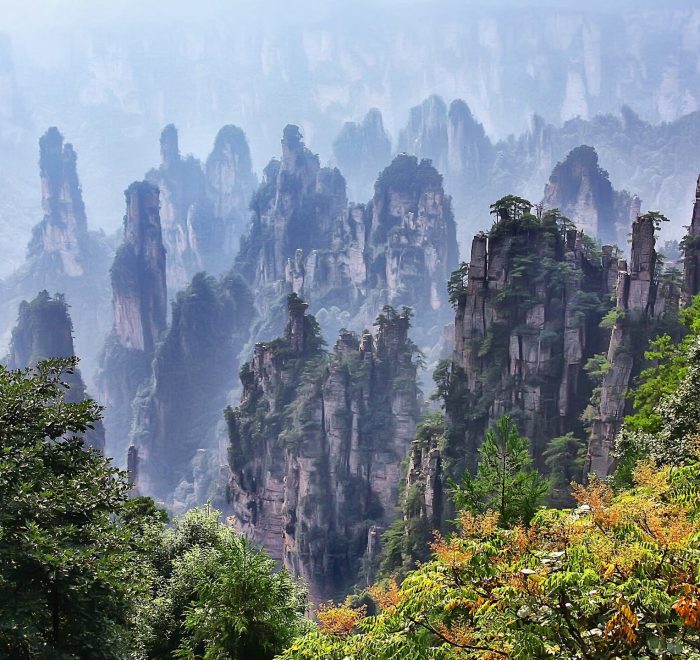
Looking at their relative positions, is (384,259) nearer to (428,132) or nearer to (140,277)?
(140,277)

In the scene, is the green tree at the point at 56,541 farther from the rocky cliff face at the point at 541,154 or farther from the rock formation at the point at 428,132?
the rock formation at the point at 428,132

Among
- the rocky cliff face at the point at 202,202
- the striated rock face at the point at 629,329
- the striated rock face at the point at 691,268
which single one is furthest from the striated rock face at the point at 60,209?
the striated rock face at the point at 691,268

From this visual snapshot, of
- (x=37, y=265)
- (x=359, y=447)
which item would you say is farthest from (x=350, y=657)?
(x=37, y=265)

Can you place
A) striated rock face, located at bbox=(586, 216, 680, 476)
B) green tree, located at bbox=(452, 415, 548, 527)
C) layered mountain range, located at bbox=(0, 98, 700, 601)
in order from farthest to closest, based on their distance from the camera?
1. layered mountain range, located at bbox=(0, 98, 700, 601)
2. striated rock face, located at bbox=(586, 216, 680, 476)
3. green tree, located at bbox=(452, 415, 548, 527)

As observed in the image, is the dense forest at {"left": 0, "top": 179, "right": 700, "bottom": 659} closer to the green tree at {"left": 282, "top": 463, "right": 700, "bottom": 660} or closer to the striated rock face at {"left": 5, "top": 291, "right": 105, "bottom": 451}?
the green tree at {"left": 282, "top": 463, "right": 700, "bottom": 660}

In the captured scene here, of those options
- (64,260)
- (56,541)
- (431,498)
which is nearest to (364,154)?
(64,260)

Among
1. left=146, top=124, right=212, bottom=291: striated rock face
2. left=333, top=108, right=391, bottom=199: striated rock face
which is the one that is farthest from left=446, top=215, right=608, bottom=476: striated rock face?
left=333, top=108, right=391, bottom=199: striated rock face
